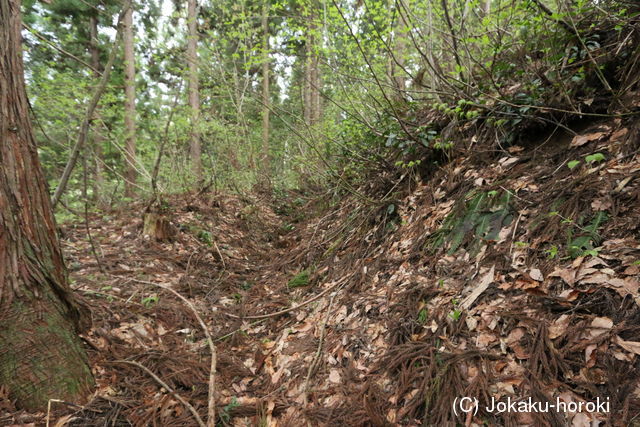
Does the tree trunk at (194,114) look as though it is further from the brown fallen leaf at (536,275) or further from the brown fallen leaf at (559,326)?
the brown fallen leaf at (559,326)

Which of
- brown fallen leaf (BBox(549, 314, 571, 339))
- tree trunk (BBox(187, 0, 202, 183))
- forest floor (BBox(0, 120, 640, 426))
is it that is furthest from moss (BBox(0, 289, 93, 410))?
tree trunk (BBox(187, 0, 202, 183))

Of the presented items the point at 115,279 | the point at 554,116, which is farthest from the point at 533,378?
the point at 115,279

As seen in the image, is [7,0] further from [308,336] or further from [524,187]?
[524,187]

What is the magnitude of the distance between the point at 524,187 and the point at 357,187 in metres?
3.25

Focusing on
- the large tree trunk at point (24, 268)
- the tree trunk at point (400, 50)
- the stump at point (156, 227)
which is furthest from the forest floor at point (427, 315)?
the tree trunk at point (400, 50)

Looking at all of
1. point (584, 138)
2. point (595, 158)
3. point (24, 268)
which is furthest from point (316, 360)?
point (584, 138)

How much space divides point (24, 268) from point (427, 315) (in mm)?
2883

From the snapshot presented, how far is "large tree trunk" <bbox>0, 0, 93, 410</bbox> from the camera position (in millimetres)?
1995

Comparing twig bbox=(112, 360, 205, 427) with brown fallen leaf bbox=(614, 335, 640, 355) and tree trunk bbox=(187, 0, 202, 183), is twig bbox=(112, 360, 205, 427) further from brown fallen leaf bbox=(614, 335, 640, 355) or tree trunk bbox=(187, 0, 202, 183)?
tree trunk bbox=(187, 0, 202, 183)

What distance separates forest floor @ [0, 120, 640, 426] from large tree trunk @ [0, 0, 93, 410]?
0.17 meters

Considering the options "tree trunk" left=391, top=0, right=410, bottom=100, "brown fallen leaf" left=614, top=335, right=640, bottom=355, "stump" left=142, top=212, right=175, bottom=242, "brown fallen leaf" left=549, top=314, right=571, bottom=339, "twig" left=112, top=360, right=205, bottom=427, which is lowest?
"twig" left=112, top=360, right=205, bottom=427

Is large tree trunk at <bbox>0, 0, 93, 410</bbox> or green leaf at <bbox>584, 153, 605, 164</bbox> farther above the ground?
green leaf at <bbox>584, 153, 605, 164</bbox>

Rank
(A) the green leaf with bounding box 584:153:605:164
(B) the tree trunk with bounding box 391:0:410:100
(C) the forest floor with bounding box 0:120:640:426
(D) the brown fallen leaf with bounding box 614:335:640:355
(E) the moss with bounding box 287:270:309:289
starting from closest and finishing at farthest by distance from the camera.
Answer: (D) the brown fallen leaf with bounding box 614:335:640:355, (C) the forest floor with bounding box 0:120:640:426, (A) the green leaf with bounding box 584:153:605:164, (B) the tree trunk with bounding box 391:0:410:100, (E) the moss with bounding box 287:270:309:289

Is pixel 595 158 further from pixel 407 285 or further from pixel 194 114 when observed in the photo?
pixel 194 114
